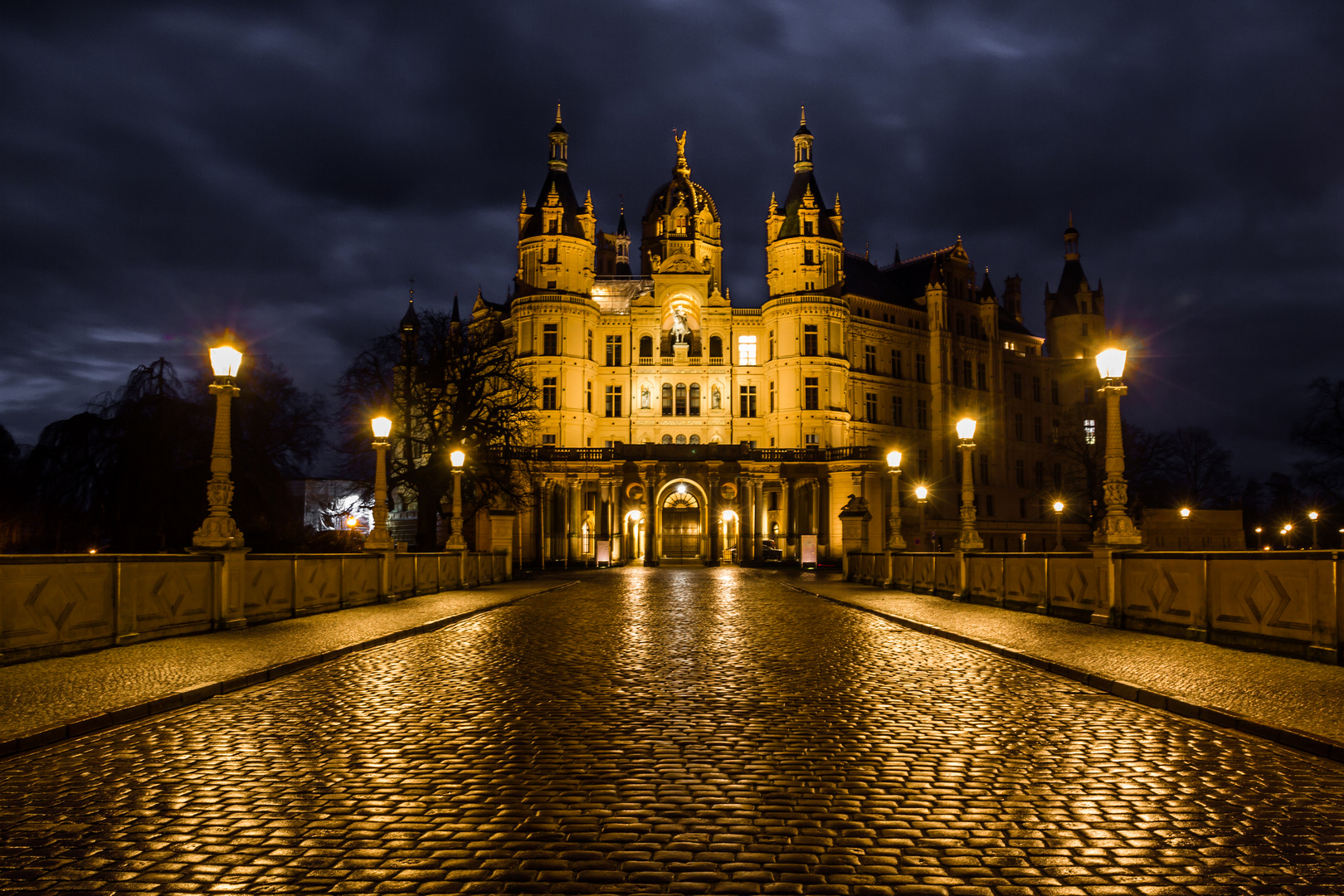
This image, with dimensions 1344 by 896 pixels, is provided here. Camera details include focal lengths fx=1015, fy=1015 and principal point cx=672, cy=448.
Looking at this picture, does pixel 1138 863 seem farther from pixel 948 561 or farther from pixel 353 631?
pixel 948 561

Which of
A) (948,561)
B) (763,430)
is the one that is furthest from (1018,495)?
(948,561)

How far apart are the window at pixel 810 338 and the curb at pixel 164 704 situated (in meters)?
56.0

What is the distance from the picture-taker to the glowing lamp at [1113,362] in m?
16.5

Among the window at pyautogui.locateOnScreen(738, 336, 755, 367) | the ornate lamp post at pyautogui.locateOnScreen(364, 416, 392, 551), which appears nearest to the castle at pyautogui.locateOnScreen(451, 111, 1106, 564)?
the window at pyautogui.locateOnScreen(738, 336, 755, 367)

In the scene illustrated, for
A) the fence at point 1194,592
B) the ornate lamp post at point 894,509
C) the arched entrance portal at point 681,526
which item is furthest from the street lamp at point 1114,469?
the arched entrance portal at point 681,526

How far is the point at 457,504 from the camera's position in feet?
97.9

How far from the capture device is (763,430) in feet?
228

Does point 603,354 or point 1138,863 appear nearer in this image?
point 1138,863

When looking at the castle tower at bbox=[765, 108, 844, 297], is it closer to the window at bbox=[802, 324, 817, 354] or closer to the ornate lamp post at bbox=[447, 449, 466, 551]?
the window at bbox=[802, 324, 817, 354]

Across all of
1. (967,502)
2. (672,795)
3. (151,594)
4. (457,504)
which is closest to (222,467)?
(151,594)

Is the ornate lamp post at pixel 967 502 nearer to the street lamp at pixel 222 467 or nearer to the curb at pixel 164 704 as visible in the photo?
the curb at pixel 164 704

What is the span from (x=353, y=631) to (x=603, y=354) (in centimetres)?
5590

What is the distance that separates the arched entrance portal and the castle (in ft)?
0.39

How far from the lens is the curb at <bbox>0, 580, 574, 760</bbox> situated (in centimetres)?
697
